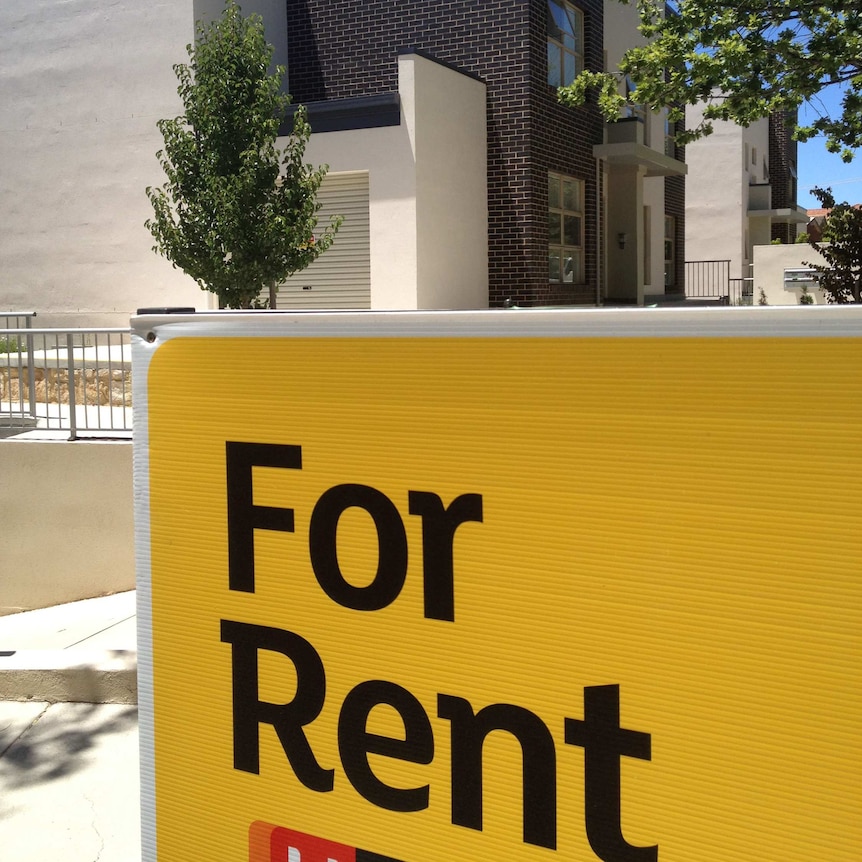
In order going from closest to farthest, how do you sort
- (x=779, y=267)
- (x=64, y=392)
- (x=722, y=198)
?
1. (x=64, y=392)
2. (x=779, y=267)
3. (x=722, y=198)

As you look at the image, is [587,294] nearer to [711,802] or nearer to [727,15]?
[727,15]

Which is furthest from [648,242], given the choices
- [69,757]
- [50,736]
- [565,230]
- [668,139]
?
[69,757]

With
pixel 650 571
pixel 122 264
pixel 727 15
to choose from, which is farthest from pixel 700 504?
pixel 122 264

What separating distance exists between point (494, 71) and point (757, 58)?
7.07m

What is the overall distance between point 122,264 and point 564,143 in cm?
888

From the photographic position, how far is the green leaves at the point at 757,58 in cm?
1191

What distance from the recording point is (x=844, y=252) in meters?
16.9

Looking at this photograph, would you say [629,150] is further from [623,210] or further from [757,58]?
[757,58]

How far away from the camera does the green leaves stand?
11906mm

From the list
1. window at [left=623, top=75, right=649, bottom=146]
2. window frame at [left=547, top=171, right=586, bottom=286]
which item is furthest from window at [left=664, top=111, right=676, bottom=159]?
window frame at [left=547, top=171, right=586, bottom=286]

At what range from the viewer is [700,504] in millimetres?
1357

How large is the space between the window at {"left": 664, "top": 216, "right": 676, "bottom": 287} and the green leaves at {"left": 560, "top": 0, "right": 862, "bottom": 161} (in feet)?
54.2

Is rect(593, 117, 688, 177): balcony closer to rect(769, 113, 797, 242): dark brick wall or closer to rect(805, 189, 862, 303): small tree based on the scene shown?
rect(805, 189, 862, 303): small tree

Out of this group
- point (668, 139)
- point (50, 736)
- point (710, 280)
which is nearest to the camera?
point (50, 736)
